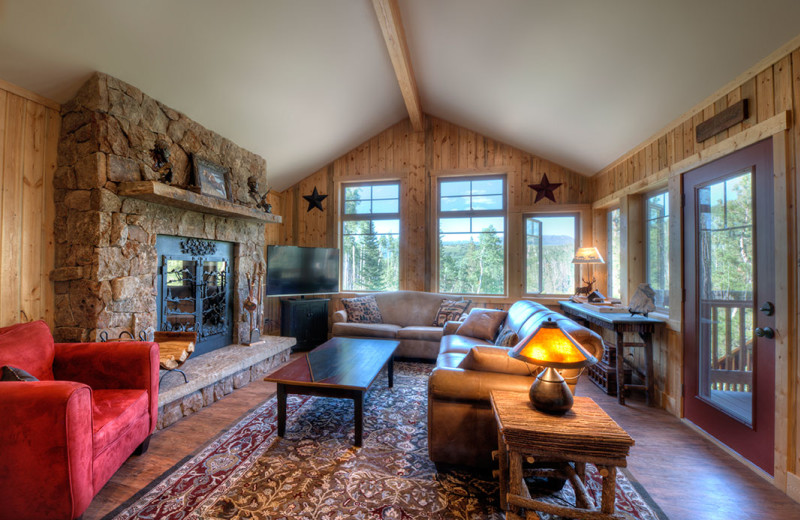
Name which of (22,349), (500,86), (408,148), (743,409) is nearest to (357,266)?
(408,148)

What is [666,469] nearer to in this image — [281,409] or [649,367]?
[649,367]

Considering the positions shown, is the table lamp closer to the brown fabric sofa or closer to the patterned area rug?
the patterned area rug

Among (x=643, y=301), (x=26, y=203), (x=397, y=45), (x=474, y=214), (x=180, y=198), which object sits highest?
(x=397, y=45)

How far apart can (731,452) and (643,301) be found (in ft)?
3.97

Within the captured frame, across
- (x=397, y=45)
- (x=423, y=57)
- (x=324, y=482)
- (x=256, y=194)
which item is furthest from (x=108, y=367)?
(x=423, y=57)

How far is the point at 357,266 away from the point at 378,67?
9.70 ft

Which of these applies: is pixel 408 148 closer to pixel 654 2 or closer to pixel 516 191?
pixel 516 191

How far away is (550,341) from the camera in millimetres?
1497

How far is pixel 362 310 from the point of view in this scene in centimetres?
456

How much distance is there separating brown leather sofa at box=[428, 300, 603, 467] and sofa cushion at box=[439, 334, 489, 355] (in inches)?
42.5

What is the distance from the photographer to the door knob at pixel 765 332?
6.03ft

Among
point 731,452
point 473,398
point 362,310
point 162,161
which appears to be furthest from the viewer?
point 362,310

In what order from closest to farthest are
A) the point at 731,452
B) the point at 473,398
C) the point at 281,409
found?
the point at 473,398
the point at 731,452
the point at 281,409

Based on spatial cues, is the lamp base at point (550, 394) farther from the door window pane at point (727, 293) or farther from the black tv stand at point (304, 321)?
the black tv stand at point (304, 321)
